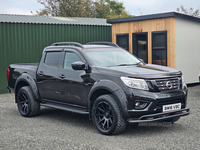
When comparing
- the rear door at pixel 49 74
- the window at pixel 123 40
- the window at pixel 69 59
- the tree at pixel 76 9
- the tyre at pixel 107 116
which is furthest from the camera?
the tree at pixel 76 9

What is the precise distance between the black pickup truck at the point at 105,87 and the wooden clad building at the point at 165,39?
18.7 feet

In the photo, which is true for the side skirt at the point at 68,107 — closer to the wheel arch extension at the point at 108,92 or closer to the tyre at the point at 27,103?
the wheel arch extension at the point at 108,92

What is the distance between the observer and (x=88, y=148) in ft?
16.5

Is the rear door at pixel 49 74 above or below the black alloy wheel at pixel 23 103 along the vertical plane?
above

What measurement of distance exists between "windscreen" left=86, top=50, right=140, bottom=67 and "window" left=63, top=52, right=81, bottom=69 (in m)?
0.32

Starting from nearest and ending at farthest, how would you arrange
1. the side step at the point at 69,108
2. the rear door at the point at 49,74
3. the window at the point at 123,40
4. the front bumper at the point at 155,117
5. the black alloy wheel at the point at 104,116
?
the front bumper at the point at 155,117, the black alloy wheel at the point at 104,116, the side step at the point at 69,108, the rear door at the point at 49,74, the window at the point at 123,40

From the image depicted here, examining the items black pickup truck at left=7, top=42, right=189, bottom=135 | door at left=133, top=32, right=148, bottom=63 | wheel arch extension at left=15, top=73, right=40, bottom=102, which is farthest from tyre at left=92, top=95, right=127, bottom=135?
door at left=133, top=32, right=148, bottom=63

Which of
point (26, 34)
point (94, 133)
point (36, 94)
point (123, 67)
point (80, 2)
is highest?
point (80, 2)

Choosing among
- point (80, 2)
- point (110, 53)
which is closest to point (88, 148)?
point (110, 53)

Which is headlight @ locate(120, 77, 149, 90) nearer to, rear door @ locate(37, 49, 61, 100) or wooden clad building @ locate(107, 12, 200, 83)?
rear door @ locate(37, 49, 61, 100)

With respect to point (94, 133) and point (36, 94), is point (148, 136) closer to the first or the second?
point (94, 133)

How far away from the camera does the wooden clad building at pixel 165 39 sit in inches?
491

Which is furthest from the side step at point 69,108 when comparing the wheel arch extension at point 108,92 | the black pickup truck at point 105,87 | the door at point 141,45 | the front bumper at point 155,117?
the door at point 141,45

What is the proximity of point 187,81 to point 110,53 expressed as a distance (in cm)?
733
